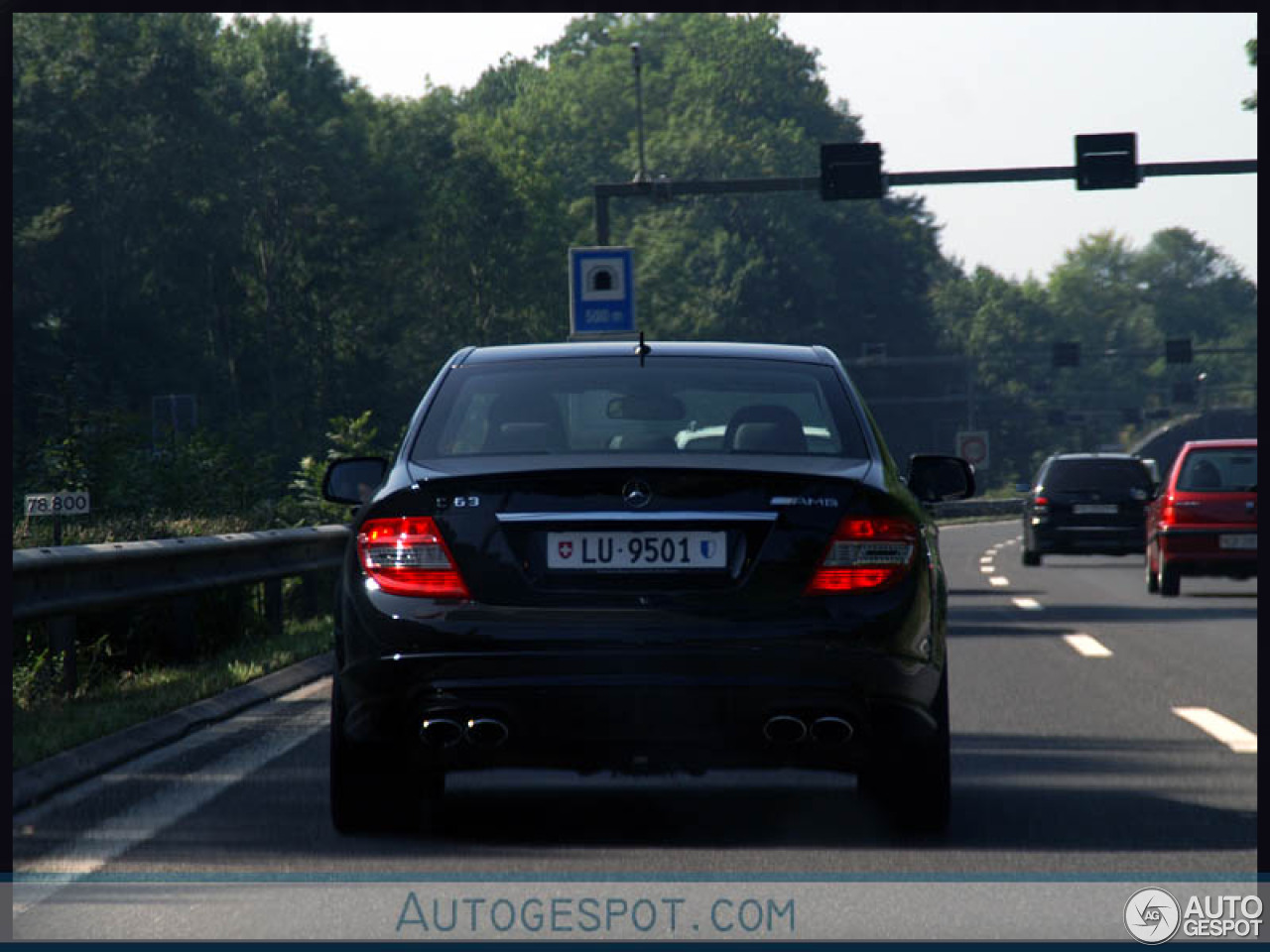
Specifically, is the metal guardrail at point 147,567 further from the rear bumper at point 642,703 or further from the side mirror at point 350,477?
the rear bumper at point 642,703

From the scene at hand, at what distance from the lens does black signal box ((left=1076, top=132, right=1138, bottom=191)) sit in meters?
27.1

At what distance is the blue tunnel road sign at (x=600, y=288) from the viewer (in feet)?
74.5

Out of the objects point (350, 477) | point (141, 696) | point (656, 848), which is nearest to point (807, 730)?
point (656, 848)

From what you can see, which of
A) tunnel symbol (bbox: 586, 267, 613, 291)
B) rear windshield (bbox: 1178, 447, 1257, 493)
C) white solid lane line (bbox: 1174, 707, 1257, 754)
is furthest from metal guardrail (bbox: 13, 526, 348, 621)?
rear windshield (bbox: 1178, 447, 1257, 493)

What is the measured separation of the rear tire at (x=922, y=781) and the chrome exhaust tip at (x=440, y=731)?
125 centimetres

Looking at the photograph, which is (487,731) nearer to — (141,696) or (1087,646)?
(141,696)

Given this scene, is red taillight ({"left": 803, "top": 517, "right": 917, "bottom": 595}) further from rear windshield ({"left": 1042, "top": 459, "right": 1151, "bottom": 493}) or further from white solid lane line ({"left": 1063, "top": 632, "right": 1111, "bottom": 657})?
rear windshield ({"left": 1042, "top": 459, "right": 1151, "bottom": 493})

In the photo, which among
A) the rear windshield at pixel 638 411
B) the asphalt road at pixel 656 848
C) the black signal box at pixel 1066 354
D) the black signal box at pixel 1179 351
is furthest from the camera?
the black signal box at pixel 1066 354

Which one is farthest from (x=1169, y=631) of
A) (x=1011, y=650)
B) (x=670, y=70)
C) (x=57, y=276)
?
(x=670, y=70)

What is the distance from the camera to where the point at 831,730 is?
258 inches

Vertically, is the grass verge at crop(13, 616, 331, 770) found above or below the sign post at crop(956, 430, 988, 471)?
above

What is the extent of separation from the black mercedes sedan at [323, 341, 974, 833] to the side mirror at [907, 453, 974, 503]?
1.39 metres

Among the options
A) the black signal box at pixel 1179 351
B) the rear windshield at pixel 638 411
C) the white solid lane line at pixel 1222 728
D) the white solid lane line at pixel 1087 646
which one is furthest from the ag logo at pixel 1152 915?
Answer: the black signal box at pixel 1179 351

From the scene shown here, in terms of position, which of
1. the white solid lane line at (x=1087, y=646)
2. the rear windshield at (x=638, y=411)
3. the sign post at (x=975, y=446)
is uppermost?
the rear windshield at (x=638, y=411)
